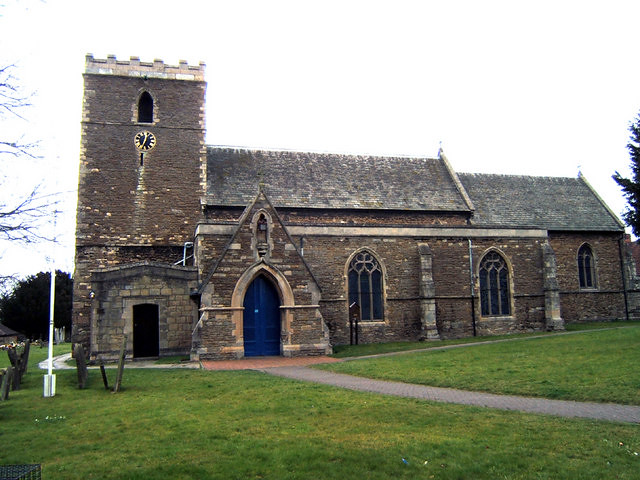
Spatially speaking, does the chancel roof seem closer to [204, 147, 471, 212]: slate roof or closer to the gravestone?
[204, 147, 471, 212]: slate roof

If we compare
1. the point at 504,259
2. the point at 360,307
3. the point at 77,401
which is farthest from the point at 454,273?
the point at 77,401

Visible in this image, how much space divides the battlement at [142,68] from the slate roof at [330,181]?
4.21 metres

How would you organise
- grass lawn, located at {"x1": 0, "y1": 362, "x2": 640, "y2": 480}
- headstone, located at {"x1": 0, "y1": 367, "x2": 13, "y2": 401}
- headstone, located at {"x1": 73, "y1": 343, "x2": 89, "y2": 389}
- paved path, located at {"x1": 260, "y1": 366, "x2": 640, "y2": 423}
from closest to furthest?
grass lawn, located at {"x1": 0, "y1": 362, "x2": 640, "y2": 480} → paved path, located at {"x1": 260, "y1": 366, "x2": 640, "y2": 423} → headstone, located at {"x1": 0, "y1": 367, "x2": 13, "y2": 401} → headstone, located at {"x1": 73, "y1": 343, "x2": 89, "y2": 389}

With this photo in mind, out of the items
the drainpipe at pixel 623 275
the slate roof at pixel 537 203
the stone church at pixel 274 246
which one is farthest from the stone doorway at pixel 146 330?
the drainpipe at pixel 623 275

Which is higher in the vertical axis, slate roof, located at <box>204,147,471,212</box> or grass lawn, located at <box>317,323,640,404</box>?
slate roof, located at <box>204,147,471,212</box>

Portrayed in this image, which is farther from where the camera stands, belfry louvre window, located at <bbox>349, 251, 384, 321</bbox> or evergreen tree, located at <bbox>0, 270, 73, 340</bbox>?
evergreen tree, located at <bbox>0, 270, 73, 340</bbox>

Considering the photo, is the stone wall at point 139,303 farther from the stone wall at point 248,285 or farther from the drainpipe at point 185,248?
the drainpipe at point 185,248

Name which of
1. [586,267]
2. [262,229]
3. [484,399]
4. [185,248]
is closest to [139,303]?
[185,248]

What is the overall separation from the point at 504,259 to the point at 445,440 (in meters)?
21.6

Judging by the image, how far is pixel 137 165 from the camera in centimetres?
2716

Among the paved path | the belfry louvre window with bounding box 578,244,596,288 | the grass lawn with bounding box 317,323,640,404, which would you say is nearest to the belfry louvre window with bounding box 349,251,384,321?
the grass lawn with bounding box 317,323,640,404

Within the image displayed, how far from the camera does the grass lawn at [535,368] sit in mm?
11648

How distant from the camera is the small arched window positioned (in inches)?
1112

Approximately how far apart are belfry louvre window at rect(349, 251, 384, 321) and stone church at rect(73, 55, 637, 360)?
0.23 feet
